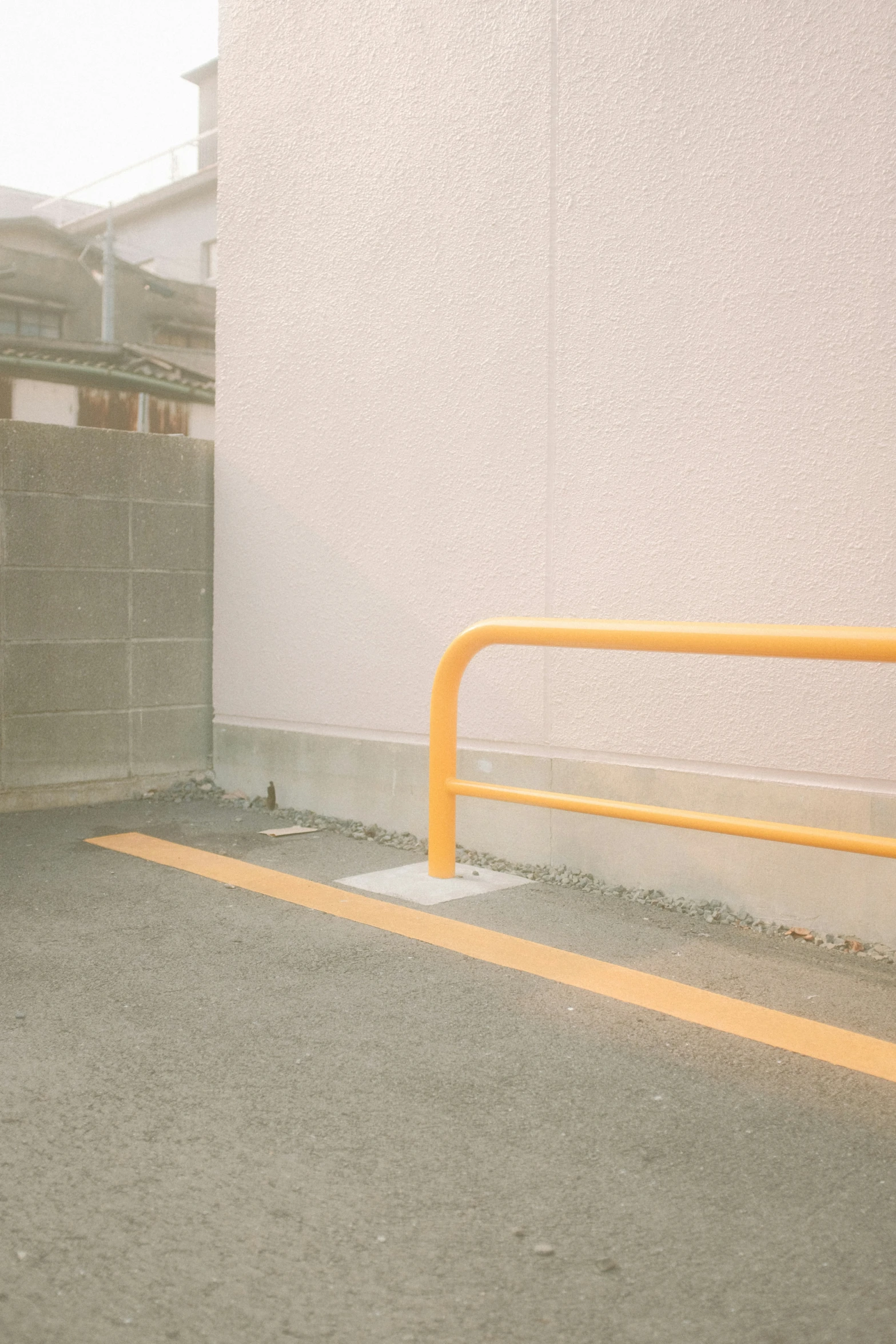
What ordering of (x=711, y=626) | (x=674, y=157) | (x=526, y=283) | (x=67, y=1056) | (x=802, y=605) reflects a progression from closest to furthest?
1. (x=67, y=1056)
2. (x=711, y=626)
3. (x=802, y=605)
4. (x=674, y=157)
5. (x=526, y=283)

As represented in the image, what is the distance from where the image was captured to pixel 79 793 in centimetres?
509

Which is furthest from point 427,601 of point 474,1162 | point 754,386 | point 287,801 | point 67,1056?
point 474,1162

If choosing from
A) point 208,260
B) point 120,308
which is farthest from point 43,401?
point 208,260

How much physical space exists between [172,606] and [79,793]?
3.08 feet

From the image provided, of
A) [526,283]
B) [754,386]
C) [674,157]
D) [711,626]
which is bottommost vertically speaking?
[711,626]

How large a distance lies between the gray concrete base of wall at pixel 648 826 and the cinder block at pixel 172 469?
1239 mm

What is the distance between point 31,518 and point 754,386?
3.03 m

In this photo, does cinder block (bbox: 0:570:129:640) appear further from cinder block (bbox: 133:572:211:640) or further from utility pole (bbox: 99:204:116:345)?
utility pole (bbox: 99:204:116:345)

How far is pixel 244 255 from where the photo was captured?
517cm

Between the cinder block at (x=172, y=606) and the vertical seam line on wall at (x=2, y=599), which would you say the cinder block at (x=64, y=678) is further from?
the cinder block at (x=172, y=606)

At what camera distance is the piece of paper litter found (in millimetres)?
4641

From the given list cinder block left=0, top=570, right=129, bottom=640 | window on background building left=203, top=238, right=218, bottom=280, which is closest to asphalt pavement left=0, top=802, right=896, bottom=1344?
cinder block left=0, top=570, right=129, bottom=640

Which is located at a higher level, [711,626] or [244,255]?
[244,255]

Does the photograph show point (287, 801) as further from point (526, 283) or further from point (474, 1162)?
point (474, 1162)
